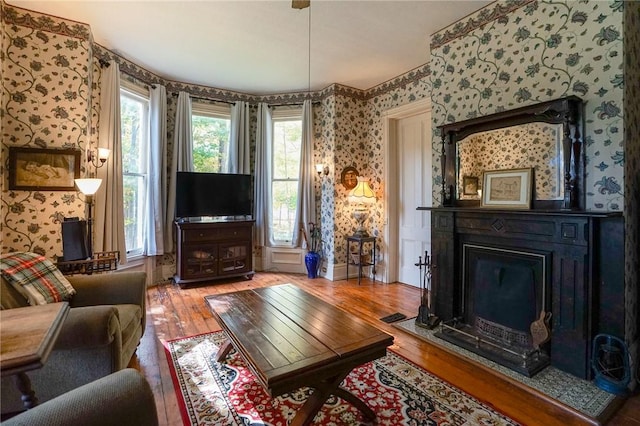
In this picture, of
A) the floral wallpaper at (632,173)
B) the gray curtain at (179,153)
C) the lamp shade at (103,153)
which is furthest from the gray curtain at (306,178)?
the floral wallpaper at (632,173)

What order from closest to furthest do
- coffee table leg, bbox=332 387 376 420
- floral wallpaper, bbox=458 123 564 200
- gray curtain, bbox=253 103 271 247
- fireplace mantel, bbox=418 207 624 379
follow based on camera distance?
coffee table leg, bbox=332 387 376 420 < fireplace mantel, bbox=418 207 624 379 < floral wallpaper, bbox=458 123 564 200 < gray curtain, bbox=253 103 271 247

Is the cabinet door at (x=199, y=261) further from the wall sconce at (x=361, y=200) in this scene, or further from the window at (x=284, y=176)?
the wall sconce at (x=361, y=200)

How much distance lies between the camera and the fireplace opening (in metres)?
2.23

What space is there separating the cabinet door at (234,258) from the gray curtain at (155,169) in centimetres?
83

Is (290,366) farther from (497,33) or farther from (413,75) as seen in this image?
(413,75)

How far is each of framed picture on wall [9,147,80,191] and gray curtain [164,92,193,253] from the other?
144cm

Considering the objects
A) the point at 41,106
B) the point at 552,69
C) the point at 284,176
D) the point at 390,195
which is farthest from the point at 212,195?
the point at 552,69

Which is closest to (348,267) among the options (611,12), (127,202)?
(127,202)

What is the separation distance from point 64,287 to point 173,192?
8.42 ft

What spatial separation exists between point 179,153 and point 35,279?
289 centimetres

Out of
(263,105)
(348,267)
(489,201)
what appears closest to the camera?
(489,201)

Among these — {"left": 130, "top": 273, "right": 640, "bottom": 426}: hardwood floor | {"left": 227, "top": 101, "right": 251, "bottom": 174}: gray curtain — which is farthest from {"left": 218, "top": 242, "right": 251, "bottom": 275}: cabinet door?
{"left": 227, "top": 101, "right": 251, "bottom": 174}: gray curtain

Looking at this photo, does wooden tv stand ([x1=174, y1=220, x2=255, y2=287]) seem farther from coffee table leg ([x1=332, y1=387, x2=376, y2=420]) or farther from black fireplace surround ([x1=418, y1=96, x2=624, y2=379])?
coffee table leg ([x1=332, y1=387, x2=376, y2=420])

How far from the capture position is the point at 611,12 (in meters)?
2.03
